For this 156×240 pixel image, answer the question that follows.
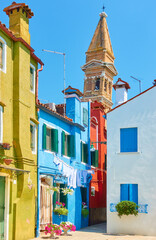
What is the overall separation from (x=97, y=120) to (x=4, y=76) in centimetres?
1406

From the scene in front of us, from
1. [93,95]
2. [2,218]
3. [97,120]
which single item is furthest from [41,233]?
[93,95]

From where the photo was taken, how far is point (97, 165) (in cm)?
2572

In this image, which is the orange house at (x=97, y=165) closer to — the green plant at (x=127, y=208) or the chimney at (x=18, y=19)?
the green plant at (x=127, y=208)

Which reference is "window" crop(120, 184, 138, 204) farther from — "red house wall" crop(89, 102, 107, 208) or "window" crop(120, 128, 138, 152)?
"red house wall" crop(89, 102, 107, 208)

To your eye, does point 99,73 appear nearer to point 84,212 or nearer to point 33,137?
point 84,212

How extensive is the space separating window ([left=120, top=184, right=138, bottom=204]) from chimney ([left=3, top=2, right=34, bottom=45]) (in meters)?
8.86

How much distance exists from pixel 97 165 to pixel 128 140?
589 cm

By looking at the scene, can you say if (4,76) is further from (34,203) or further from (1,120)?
(34,203)

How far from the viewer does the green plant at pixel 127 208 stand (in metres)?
18.9

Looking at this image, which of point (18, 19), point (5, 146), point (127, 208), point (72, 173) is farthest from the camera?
point (72, 173)

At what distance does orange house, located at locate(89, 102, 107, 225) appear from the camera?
83.8 ft

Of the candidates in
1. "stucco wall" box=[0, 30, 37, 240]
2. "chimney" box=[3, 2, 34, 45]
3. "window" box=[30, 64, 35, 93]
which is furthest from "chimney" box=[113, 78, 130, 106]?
"stucco wall" box=[0, 30, 37, 240]

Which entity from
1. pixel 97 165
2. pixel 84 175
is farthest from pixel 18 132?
pixel 97 165

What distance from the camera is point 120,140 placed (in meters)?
20.5
